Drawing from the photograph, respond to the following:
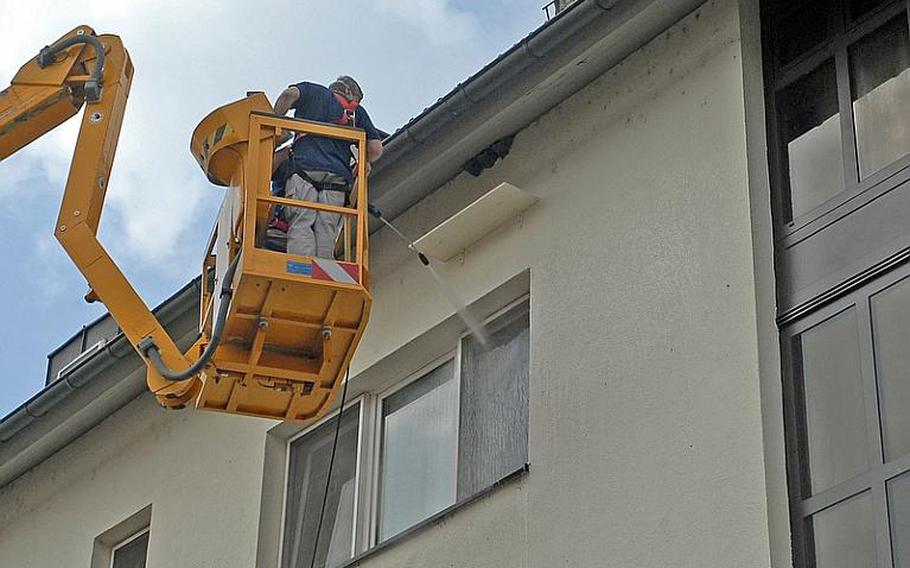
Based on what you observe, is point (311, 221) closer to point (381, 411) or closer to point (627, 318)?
point (627, 318)

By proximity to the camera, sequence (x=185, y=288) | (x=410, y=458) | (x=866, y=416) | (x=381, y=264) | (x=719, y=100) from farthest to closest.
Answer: (x=185, y=288)
(x=381, y=264)
(x=410, y=458)
(x=719, y=100)
(x=866, y=416)

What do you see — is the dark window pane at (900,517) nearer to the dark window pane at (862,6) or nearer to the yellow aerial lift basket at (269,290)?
the dark window pane at (862,6)

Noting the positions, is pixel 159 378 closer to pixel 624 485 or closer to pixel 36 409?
pixel 624 485

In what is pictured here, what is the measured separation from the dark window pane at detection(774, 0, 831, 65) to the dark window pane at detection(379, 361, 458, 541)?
3.32m

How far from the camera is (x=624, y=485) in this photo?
1008cm

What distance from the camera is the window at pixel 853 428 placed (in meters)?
8.74

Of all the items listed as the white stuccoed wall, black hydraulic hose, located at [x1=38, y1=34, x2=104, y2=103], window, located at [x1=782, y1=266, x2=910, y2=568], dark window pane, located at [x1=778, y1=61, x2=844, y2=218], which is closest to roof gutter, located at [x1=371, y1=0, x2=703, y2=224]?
the white stuccoed wall

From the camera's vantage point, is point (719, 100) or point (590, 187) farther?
point (590, 187)

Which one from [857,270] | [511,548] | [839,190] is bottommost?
[511,548]

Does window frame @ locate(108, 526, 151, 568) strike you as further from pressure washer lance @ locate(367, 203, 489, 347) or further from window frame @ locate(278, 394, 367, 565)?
pressure washer lance @ locate(367, 203, 489, 347)

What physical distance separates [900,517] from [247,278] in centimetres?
408

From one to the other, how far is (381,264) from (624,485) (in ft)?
12.8

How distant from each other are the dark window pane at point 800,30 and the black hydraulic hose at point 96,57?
467 centimetres

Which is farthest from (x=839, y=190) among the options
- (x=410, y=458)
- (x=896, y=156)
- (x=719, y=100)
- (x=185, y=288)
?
(x=185, y=288)
